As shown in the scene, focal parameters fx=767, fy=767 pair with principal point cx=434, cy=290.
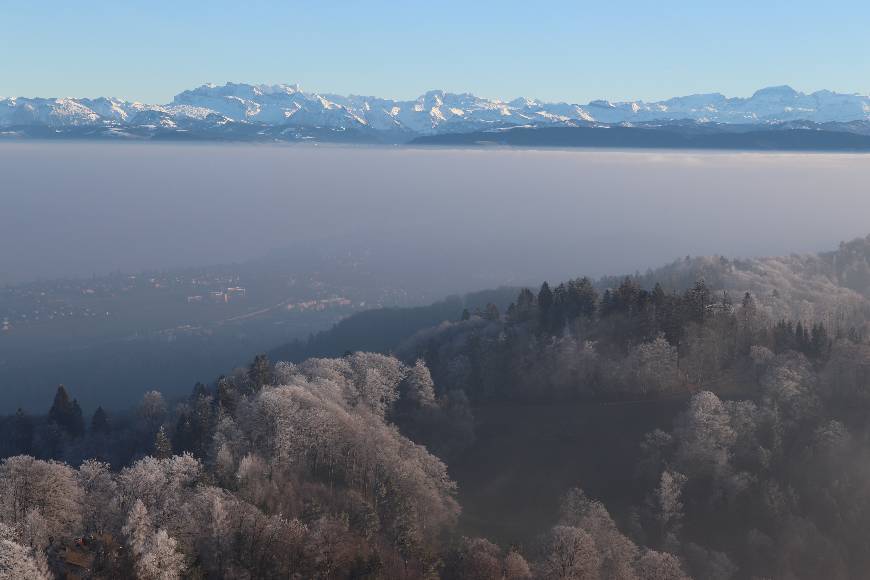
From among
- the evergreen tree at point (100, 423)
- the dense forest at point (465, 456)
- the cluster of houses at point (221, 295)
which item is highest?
the dense forest at point (465, 456)

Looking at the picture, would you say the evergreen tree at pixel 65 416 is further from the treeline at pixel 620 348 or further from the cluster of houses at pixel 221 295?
the cluster of houses at pixel 221 295

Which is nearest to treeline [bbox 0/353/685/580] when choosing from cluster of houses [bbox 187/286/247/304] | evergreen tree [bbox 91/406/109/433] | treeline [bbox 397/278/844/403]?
evergreen tree [bbox 91/406/109/433]

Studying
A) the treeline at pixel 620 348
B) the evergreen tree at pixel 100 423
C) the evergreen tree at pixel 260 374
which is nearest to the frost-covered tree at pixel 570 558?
the treeline at pixel 620 348

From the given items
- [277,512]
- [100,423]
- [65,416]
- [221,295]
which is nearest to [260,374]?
[100,423]

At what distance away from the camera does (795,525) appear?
44.1 meters

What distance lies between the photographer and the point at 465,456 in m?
55.8

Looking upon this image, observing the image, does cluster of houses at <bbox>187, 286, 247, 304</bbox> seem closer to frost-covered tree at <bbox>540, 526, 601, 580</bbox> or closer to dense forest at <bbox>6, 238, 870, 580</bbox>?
dense forest at <bbox>6, 238, 870, 580</bbox>

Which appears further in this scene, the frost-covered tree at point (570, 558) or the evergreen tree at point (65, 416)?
the evergreen tree at point (65, 416)

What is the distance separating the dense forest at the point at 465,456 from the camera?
Answer: 32.5m

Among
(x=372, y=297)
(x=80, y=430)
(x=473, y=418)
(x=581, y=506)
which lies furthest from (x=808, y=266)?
(x=80, y=430)

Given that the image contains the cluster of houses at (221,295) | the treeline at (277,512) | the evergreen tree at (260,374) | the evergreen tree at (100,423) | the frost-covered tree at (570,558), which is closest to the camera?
the treeline at (277,512)

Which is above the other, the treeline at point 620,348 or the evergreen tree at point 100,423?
the treeline at point 620,348

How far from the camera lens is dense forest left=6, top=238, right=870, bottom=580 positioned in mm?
32531

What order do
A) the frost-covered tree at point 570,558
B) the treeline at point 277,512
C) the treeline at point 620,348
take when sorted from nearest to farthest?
1. the treeline at point 277,512
2. the frost-covered tree at point 570,558
3. the treeline at point 620,348
